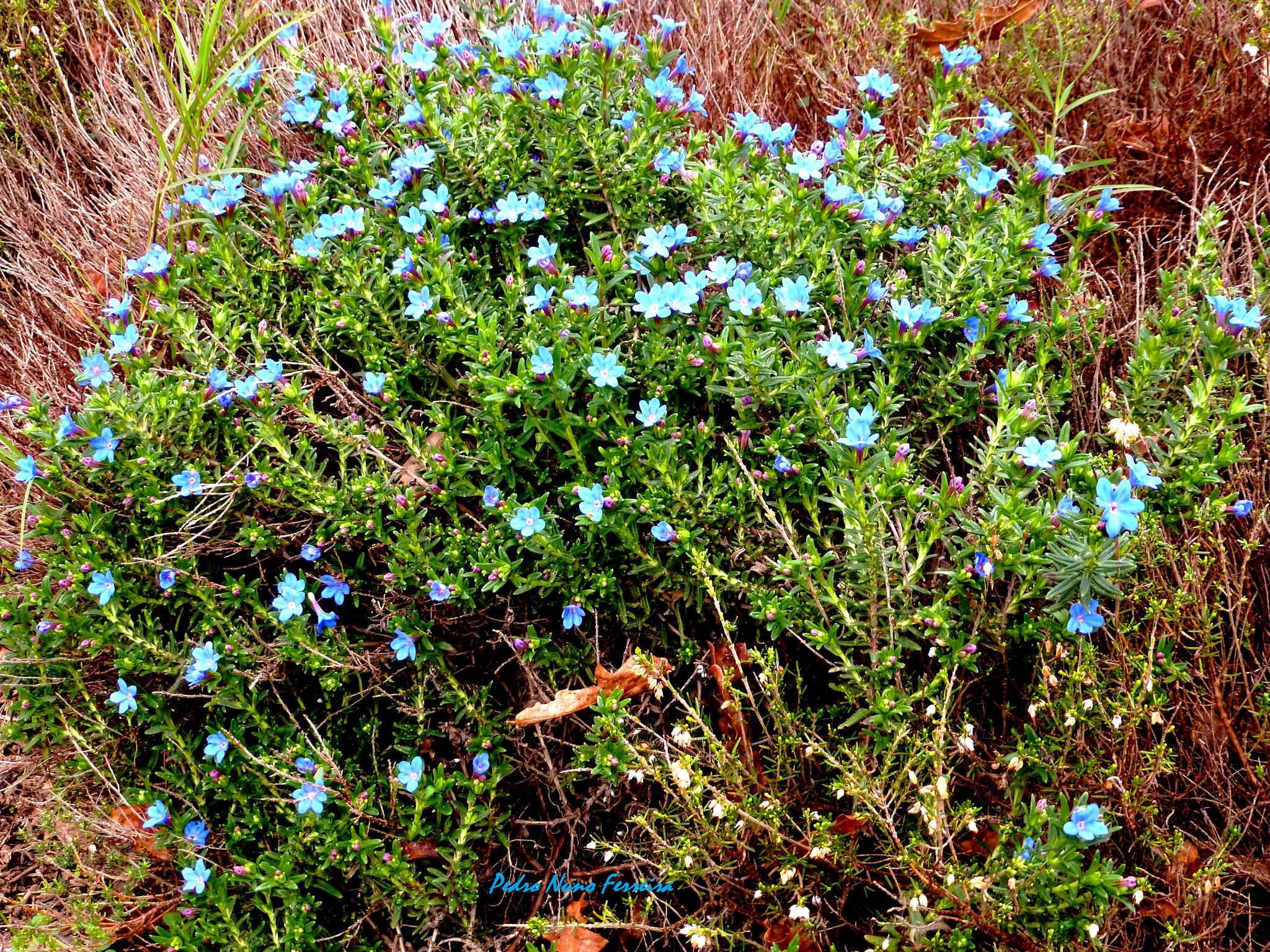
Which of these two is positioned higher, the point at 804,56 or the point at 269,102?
the point at 269,102

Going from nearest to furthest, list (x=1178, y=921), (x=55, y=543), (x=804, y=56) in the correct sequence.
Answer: (x=1178, y=921)
(x=55, y=543)
(x=804, y=56)

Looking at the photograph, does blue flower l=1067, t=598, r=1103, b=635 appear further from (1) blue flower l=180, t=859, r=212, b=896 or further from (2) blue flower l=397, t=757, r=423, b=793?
(1) blue flower l=180, t=859, r=212, b=896

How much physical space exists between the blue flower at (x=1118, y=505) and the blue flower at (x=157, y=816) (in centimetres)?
248

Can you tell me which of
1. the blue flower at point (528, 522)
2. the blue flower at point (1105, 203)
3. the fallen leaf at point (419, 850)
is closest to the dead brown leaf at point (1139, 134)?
the blue flower at point (1105, 203)

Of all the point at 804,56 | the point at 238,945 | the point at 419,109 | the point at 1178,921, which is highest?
the point at 419,109

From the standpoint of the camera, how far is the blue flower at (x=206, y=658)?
Answer: 99.0 inches

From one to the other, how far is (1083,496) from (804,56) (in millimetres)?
2740

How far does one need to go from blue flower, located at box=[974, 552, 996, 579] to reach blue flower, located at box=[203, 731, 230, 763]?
2.01 m

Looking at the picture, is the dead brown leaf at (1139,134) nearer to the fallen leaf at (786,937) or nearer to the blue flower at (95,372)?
the fallen leaf at (786,937)

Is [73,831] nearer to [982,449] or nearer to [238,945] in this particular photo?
[238,945]

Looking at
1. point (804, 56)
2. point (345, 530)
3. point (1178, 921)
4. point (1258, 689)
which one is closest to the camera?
point (1178, 921)

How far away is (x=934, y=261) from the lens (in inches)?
108

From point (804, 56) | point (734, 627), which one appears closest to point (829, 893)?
point (734, 627)

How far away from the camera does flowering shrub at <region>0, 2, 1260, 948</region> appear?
230 centimetres
